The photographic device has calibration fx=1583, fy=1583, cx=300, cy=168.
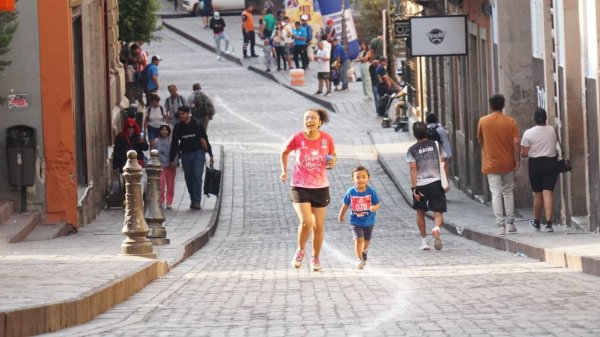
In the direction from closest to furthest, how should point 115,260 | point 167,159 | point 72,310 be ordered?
point 72,310 < point 115,260 < point 167,159

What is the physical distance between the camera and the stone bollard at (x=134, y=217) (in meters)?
16.0

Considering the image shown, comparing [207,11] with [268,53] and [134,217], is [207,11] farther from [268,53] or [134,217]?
[134,217]

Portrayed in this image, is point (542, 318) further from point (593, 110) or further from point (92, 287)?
point (593, 110)

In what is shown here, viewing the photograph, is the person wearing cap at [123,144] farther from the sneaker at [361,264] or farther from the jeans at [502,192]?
the sneaker at [361,264]

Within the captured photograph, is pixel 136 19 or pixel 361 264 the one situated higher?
pixel 136 19

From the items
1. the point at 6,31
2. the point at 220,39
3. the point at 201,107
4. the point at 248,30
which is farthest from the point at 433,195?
the point at 220,39

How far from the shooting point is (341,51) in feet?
154

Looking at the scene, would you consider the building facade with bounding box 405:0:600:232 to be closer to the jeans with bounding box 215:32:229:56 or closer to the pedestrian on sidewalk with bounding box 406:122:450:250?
the pedestrian on sidewalk with bounding box 406:122:450:250

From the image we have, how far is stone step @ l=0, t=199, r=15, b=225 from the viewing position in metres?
19.2

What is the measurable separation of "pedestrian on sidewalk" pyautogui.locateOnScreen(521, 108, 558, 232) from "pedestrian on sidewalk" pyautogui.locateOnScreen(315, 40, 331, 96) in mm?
25955

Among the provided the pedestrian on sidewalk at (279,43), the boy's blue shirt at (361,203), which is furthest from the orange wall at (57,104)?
the pedestrian on sidewalk at (279,43)

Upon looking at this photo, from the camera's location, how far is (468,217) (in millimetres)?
24188

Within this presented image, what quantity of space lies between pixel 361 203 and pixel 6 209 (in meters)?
5.37

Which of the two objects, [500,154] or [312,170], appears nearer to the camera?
[312,170]
